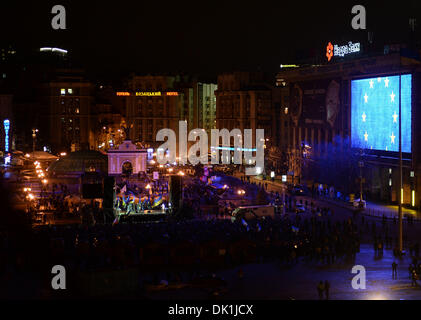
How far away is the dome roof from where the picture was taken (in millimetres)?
79500

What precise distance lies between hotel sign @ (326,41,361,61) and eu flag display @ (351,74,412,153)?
4038 millimetres

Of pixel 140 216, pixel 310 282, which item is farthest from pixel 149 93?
pixel 310 282

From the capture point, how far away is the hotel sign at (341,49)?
242 ft

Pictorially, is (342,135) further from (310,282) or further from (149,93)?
(149,93)

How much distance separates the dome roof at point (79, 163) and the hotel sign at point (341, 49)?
98.4 ft

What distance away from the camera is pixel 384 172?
6488 centimetres

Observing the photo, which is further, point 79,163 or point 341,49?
point 79,163

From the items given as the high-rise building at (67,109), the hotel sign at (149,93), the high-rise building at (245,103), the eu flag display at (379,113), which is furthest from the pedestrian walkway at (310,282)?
the hotel sign at (149,93)

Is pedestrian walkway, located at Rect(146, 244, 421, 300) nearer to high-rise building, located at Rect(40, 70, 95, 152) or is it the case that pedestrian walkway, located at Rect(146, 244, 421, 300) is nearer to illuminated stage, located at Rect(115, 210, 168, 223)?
illuminated stage, located at Rect(115, 210, 168, 223)
